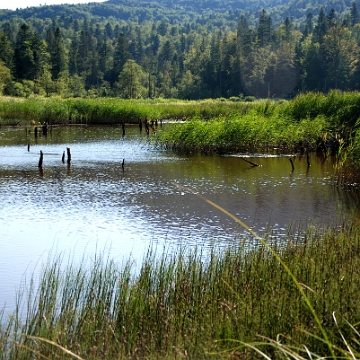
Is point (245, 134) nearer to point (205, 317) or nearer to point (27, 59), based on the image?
point (205, 317)

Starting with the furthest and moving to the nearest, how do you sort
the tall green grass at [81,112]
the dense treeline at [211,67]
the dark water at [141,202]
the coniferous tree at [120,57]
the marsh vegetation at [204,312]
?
the coniferous tree at [120,57], the dense treeline at [211,67], the tall green grass at [81,112], the dark water at [141,202], the marsh vegetation at [204,312]

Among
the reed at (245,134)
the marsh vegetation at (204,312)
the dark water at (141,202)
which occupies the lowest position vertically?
the dark water at (141,202)

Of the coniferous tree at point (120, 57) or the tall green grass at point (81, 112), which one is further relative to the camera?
the coniferous tree at point (120, 57)

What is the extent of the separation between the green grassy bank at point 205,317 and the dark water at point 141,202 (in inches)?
89.3

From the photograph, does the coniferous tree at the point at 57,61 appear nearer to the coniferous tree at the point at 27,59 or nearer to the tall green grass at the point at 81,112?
the coniferous tree at the point at 27,59

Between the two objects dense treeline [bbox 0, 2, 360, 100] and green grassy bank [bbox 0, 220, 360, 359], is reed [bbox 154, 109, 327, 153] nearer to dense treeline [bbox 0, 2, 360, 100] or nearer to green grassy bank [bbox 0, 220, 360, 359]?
green grassy bank [bbox 0, 220, 360, 359]

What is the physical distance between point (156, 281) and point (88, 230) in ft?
20.3

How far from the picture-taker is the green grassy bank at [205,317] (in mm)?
6211

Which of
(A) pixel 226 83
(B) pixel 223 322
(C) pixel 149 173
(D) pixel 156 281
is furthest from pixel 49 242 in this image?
(A) pixel 226 83

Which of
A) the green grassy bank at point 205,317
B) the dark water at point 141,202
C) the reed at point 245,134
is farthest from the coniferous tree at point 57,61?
the green grassy bank at point 205,317

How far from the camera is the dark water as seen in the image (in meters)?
13.5

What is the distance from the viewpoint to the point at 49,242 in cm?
1372

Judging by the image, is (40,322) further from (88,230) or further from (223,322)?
(88,230)

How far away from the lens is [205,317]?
7211 mm
